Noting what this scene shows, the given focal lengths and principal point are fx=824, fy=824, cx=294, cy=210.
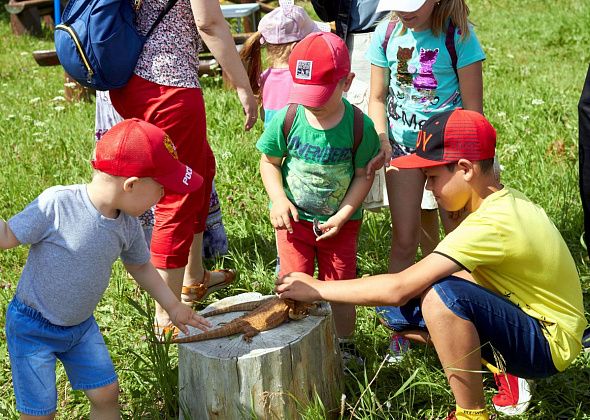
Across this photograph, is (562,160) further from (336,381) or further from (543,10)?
(543,10)

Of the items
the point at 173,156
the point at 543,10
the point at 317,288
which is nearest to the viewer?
the point at 173,156

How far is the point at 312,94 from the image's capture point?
2961mm

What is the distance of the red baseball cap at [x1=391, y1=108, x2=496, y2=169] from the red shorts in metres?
0.59

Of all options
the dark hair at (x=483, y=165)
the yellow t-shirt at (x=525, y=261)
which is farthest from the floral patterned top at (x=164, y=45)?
the yellow t-shirt at (x=525, y=261)

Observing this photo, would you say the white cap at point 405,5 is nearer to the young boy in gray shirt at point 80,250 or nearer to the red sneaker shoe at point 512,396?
the young boy in gray shirt at point 80,250

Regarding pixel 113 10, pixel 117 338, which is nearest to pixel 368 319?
pixel 117 338

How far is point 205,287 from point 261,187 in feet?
4.05

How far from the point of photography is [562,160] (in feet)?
16.8

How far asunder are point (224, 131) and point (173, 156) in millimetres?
3342

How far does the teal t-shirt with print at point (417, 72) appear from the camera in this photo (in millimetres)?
3268

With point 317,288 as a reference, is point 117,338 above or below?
below

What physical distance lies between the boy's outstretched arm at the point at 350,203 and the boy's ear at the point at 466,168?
54 cm

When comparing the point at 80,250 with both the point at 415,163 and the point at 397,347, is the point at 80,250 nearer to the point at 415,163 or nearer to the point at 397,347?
the point at 415,163

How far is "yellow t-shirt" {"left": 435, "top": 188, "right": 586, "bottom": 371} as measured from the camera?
2.66 m
